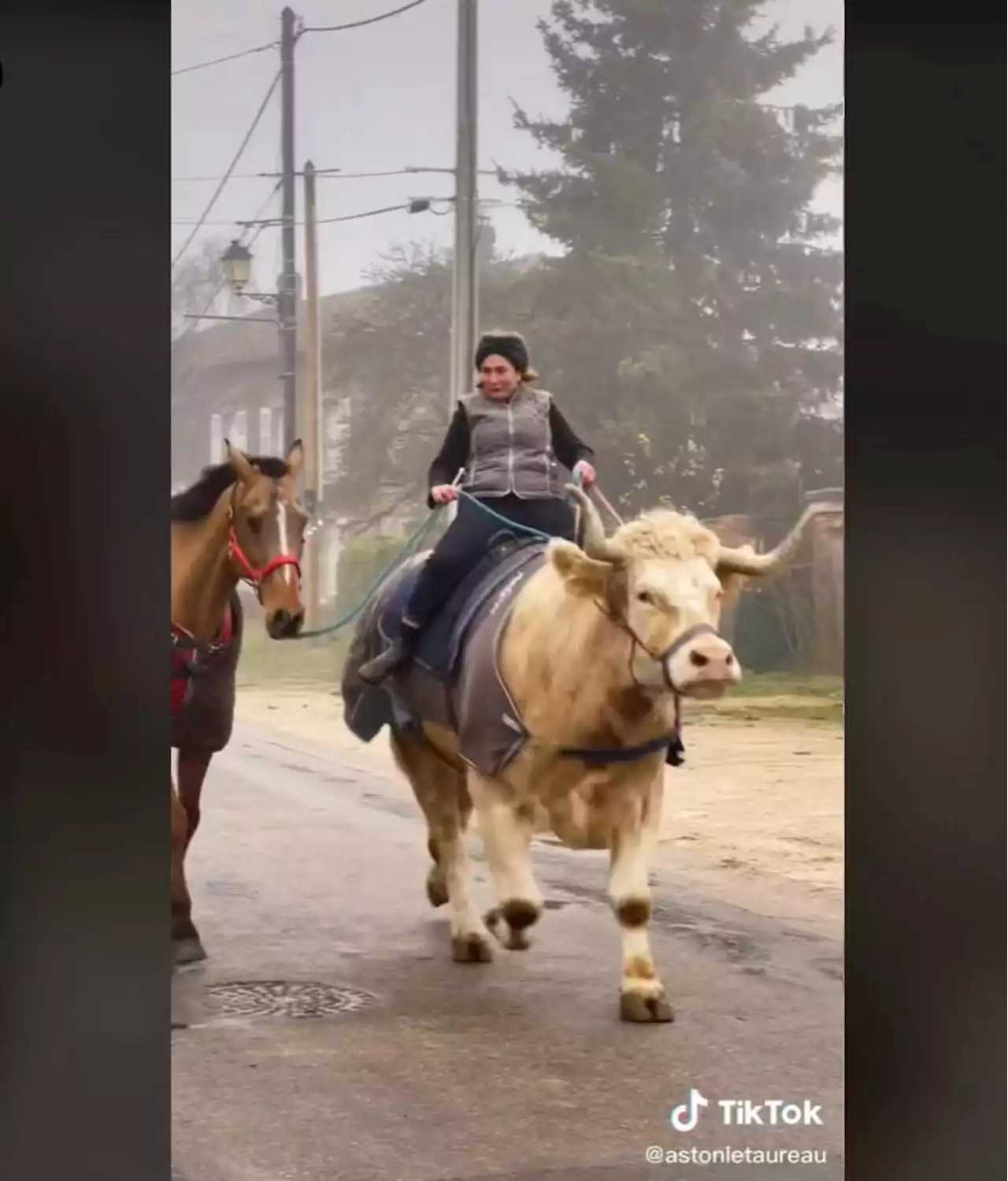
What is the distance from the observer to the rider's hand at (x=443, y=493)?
2604 mm

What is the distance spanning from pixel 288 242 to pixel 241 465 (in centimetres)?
42

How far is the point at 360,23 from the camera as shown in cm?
258

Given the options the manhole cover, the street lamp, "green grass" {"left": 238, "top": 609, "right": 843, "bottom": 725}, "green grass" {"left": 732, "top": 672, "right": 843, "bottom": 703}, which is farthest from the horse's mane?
"green grass" {"left": 732, "top": 672, "right": 843, "bottom": 703}

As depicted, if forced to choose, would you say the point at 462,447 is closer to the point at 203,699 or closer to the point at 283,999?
the point at 203,699

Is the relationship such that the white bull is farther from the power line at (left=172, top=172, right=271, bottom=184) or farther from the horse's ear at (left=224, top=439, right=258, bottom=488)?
the power line at (left=172, top=172, right=271, bottom=184)

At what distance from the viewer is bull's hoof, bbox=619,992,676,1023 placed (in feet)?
8.43

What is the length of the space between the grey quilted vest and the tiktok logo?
1.15m

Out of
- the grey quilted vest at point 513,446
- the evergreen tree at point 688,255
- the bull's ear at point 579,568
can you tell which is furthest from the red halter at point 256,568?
the evergreen tree at point 688,255

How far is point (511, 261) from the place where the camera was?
2.59m
